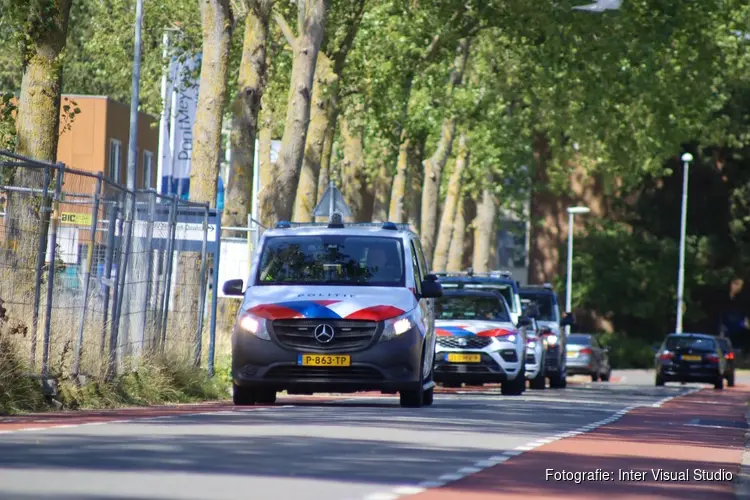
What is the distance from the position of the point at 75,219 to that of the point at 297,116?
1328 cm

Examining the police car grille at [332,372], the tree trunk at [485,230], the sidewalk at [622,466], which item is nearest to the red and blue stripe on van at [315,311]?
the police car grille at [332,372]

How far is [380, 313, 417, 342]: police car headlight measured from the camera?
20344mm

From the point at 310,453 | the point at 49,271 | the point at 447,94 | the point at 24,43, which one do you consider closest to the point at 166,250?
the point at 24,43

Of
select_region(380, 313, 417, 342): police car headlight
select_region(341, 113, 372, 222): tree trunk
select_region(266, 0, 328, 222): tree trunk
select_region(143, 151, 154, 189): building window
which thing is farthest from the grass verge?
select_region(143, 151, 154, 189): building window

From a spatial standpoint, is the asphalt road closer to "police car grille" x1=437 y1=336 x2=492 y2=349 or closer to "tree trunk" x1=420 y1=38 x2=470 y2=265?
A: "police car grille" x1=437 y1=336 x2=492 y2=349

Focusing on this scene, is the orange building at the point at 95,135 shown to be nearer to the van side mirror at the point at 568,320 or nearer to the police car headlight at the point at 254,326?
the van side mirror at the point at 568,320

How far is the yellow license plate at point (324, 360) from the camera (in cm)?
2030

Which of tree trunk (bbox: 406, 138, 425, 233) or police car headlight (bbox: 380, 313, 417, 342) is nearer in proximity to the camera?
police car headlight (bbox: 380, 313, 417, 342)

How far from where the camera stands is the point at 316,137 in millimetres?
36438

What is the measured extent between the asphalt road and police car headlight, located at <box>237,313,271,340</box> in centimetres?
113

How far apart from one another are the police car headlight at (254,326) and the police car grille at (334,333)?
12cm

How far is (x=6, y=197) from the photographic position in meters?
17.6

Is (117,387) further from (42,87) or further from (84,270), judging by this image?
(42,87)

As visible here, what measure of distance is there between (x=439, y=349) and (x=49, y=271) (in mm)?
11937
